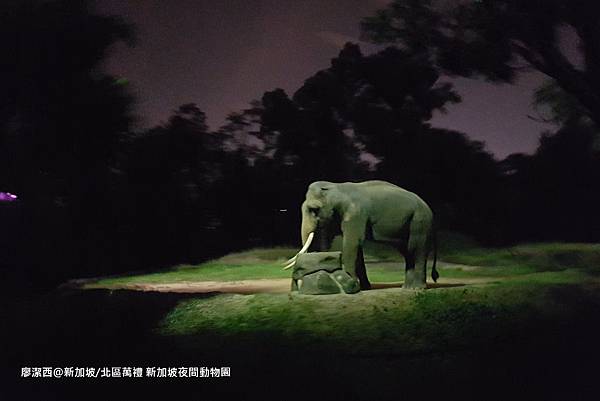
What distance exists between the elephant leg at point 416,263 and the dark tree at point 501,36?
13.5 feet

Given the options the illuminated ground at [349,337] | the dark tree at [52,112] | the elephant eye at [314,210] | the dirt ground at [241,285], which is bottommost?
the illuminated ground at [349,337]

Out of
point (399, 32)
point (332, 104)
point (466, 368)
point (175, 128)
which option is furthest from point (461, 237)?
point (466, 368)

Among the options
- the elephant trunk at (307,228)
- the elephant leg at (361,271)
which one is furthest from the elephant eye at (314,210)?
the elephant leg at (361,271)

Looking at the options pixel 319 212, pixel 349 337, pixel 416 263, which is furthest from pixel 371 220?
pixel 349 337

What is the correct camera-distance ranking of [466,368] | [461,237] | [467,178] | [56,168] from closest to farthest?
[466,368]
[56,168]
[461,237]
[467,178]

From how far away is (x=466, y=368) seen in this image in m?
5.85

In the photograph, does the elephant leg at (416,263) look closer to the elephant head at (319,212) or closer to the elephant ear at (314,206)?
the elephant head at (319,212)

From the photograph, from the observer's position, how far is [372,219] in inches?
342

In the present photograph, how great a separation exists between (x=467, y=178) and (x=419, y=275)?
11.7 metres

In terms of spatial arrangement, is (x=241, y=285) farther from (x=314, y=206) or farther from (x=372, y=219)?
(x=372, y=219)

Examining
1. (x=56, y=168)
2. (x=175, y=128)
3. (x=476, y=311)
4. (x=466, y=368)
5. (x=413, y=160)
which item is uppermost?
(x=175, y=128)

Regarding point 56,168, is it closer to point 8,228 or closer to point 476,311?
point 8,228

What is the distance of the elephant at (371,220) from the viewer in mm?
8531

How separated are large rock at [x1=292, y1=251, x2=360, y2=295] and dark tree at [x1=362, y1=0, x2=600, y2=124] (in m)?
5.42
